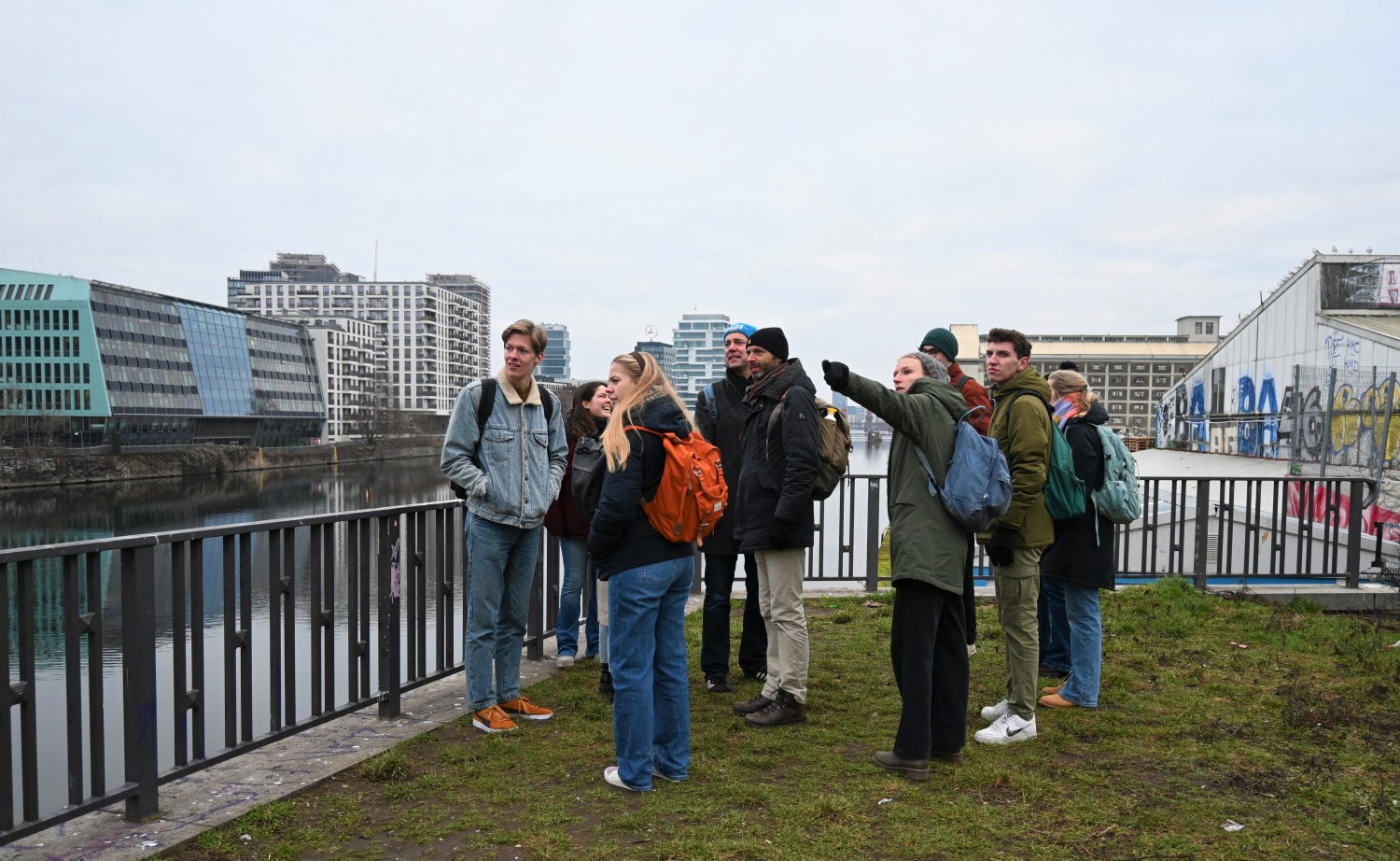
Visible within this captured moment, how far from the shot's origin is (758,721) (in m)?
4.89

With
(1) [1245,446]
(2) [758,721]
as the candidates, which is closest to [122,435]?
(1) [1245,446]

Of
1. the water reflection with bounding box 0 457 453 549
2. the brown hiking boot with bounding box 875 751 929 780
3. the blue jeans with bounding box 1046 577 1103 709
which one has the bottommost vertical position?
the water reflection with bounding box 0 457 453 549

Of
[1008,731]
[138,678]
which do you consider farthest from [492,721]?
[1008,731]

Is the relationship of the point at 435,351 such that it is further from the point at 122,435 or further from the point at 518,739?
the point at 518,739

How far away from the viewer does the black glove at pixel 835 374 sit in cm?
384

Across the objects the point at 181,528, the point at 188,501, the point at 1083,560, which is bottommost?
the point at 188,501

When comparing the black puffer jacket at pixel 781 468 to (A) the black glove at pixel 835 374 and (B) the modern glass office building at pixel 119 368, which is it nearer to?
(A) the black glove at pixel 835 374

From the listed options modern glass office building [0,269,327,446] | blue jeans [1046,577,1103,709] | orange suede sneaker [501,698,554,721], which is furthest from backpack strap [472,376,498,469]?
modern glass office building [0,269,327,446]

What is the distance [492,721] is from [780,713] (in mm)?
1535

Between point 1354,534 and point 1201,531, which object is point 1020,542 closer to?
point 1201,531

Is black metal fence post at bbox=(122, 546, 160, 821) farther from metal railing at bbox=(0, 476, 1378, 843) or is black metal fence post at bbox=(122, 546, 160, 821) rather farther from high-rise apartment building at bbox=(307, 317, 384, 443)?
high-rise apartment building at bbox=(307, 317, 384, 443)

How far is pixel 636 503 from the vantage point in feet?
12.8

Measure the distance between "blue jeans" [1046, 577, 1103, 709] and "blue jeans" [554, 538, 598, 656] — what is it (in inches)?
117

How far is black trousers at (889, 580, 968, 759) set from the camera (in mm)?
4191
